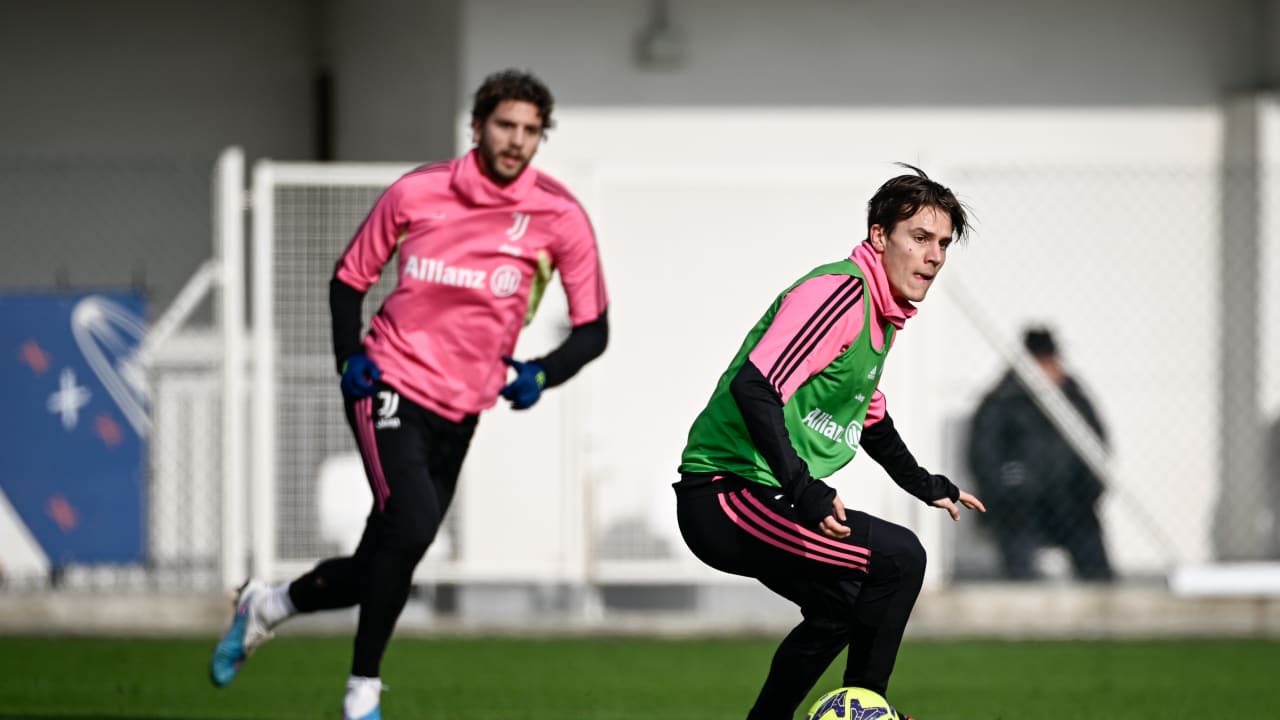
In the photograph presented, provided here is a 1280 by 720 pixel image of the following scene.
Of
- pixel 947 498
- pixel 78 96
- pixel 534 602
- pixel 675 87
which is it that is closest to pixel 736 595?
pixel 534 602

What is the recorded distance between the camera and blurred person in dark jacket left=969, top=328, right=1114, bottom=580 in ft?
36.3

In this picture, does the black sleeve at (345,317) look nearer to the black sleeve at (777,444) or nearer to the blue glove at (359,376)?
the blue glove at (359,376)

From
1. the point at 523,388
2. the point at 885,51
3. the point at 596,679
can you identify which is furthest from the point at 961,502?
the point at 885,51

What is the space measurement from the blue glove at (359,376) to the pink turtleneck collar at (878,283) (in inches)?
65.6

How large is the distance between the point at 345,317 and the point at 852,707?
214 centimetres

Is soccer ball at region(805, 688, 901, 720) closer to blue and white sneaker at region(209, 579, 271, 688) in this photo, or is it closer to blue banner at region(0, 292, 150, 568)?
blue and white sneaker at region(209, 579, 271, 688)

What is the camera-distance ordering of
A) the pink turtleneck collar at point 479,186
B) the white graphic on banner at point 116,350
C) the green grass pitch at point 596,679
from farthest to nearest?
1. the white graphic on banner at point 116,350
2. the green grass pitch at point 596,679
3. the pink turtleneck collar at point 479,186

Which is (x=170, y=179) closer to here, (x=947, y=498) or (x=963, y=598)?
(x=963, y=598)

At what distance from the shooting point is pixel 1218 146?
1270 centimetres

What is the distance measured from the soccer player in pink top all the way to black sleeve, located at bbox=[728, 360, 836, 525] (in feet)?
4.25

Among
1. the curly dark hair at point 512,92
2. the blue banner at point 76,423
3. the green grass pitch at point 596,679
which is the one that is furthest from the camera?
the blue banner at point 76,423

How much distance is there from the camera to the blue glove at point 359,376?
5965 mm

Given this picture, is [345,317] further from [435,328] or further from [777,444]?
[777,444]

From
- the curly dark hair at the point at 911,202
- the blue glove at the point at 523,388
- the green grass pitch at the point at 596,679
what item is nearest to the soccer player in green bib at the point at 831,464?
the curly dark hair at the point at 911,202
